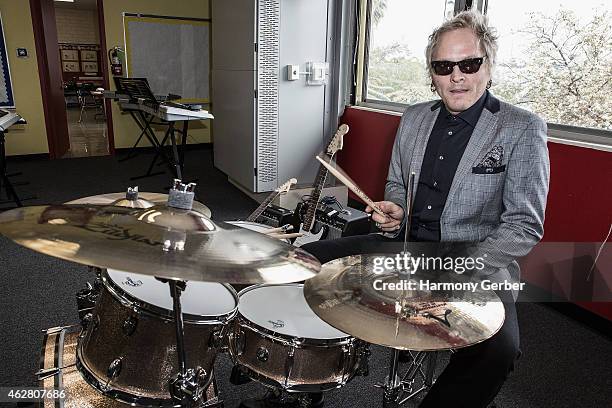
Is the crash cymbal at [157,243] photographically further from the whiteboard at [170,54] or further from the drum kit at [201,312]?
the whiteboard at [170,54]

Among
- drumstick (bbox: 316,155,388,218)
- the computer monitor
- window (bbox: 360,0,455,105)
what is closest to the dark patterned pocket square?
drumstick (bbox: 316,155,388,218)

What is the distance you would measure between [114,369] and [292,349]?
1.44ft

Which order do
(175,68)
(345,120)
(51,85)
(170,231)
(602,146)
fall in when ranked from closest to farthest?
(170,231), (602,146), (345,120), (51,85), (175,68)

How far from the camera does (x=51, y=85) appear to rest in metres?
5.66

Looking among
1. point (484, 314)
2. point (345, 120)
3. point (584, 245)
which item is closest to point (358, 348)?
point (484, 314)

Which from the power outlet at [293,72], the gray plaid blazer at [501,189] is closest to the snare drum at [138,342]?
the gray plaid blazer at [501,189]

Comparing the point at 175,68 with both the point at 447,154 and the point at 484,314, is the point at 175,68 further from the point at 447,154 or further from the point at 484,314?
the point at 484,314

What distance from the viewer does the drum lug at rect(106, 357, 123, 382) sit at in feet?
3.52

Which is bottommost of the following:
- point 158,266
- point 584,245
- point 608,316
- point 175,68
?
point 608,316

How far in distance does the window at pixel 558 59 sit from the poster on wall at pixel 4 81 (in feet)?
17.3

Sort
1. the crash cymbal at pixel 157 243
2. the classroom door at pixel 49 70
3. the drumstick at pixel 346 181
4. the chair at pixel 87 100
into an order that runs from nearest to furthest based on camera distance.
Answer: the crash cymbal at pixel 157 243 → the drumstick at pixel 346 181 → the classroom door at pixel 49 70 → the chair at pixel 87 100

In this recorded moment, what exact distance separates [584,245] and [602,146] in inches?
20.1

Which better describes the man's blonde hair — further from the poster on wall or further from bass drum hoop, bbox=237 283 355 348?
the poster on wall

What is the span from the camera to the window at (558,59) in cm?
228
